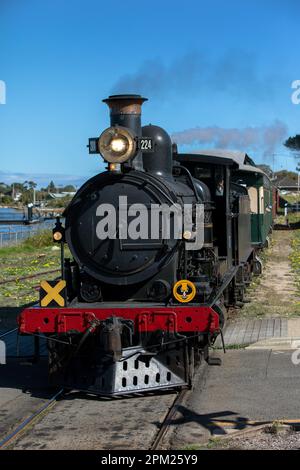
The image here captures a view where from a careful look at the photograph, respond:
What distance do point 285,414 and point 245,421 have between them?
1.51ft

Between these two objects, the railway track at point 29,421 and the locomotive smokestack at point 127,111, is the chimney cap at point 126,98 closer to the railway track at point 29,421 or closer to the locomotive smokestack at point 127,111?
the locomotive smokestack at point 127,111

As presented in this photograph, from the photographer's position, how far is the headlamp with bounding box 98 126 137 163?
7742mm

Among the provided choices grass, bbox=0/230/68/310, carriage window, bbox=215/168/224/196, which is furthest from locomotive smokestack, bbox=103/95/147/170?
grass, bbox=0/230/68/310

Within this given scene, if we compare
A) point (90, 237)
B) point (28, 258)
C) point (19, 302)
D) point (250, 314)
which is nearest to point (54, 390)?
Result: point (90, 237)

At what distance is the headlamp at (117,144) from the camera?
7.74 meters

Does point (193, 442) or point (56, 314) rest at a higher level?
point (56, 314)

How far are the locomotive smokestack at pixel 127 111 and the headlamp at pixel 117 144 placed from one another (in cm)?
39

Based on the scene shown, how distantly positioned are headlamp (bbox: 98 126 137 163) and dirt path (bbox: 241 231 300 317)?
17.2 feet

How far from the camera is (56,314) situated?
7.59 m

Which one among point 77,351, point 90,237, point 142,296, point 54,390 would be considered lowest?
point 54,390

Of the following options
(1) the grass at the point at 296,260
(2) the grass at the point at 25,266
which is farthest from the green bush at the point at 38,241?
(1) the grass at the point at 296,260

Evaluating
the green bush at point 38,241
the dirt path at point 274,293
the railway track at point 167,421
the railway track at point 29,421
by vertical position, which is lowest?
the railway track at point 29,421
